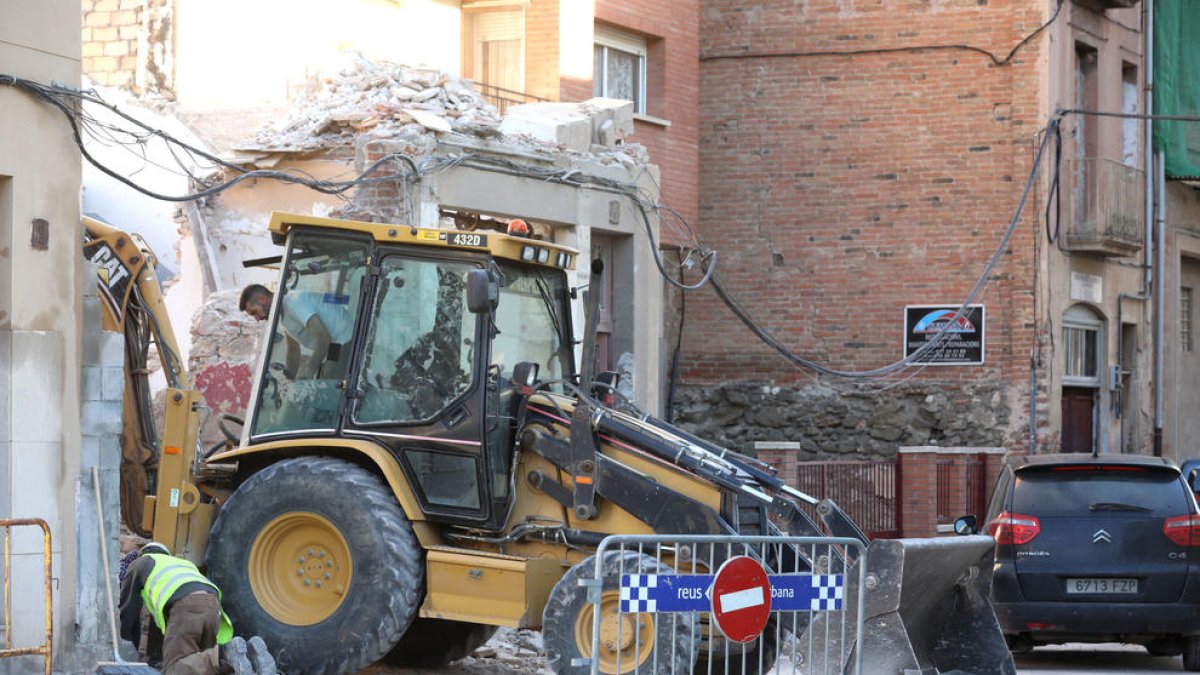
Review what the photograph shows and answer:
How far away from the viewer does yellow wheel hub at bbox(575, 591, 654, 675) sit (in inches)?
392

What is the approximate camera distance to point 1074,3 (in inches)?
988

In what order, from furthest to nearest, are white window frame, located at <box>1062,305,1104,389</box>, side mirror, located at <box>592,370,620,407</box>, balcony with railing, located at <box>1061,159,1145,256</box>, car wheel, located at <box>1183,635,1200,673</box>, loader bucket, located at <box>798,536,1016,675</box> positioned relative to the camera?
white window frame, located at <box>1062,305,1104,389</box>, balcony with railing, located at <box>1061,159,1145,256</box>, car wheel, located at <box>1183,635,1200,673</box>, side mirror, located at <box>592,370,620,407</box>, loader bucket, located at <box>798,536,1016,675</box>

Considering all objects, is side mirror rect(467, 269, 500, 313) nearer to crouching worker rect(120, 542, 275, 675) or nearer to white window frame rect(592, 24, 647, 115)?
crouching worker rect(120, 542, 275, 675)

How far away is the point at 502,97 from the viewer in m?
22.0

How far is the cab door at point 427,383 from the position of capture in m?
11.1

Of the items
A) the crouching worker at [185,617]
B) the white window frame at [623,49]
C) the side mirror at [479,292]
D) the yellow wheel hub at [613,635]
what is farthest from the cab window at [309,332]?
the white window frame at [623,49]

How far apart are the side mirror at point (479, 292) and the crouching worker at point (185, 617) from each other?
2.26 metres

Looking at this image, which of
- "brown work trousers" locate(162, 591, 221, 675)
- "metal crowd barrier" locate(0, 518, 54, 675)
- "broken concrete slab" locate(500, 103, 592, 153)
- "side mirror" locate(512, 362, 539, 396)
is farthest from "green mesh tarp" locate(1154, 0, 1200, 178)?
"metal crowd barrier" locate(0, 518, 54, 675)

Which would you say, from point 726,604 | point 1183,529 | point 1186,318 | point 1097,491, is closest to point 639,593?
point 726,604

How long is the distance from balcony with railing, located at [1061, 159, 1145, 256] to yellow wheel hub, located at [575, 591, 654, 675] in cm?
1614

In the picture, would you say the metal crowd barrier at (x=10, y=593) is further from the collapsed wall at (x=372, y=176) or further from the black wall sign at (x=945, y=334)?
the black wall sign at (x=945, y=334)

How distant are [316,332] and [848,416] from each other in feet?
47.4

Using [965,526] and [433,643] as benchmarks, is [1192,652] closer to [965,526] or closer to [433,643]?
[965,526]

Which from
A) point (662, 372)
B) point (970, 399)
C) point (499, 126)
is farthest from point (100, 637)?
point (970, 399)
